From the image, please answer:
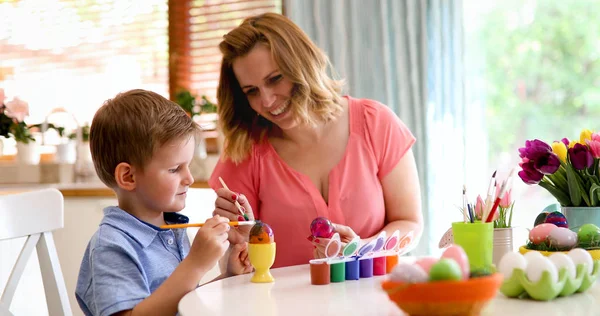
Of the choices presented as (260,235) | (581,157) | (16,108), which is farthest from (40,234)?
(16,108)

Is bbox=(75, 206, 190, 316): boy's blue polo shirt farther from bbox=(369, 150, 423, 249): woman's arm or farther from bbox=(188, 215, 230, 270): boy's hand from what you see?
bbox=(369, 150, 423, 249): woman's arm

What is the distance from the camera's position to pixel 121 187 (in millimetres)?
1215

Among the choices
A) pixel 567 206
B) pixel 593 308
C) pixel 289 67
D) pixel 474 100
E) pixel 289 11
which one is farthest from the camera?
pixel 289 11

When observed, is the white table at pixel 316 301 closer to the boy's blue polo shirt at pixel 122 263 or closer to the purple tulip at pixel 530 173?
the boy's blue polo shirt at pixel 122 263

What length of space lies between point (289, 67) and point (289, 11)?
1373 mm

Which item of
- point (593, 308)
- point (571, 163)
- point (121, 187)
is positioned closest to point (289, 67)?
point (121, 187)

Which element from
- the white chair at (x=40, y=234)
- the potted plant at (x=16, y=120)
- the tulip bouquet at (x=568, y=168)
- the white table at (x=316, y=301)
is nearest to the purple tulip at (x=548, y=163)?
the tulip bouquet at (x=568, y=168)

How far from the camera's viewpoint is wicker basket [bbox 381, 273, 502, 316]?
26.2 inches

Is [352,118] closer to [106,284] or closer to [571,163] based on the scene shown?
[571,163]

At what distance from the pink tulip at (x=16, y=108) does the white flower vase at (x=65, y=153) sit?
1.48 ft

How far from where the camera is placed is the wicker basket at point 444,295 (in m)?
A: 0.66

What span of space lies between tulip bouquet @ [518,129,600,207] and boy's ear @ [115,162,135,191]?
695 mm

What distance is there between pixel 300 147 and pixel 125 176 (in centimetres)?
56

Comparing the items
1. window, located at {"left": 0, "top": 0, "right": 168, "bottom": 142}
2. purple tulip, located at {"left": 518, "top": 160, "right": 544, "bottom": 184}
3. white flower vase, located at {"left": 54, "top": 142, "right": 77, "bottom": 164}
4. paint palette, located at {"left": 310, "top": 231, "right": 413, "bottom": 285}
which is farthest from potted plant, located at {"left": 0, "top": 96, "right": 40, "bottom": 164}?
purple tulip, located at {"left": 518, "top": 160, "right": 544, "bottom": 184}
